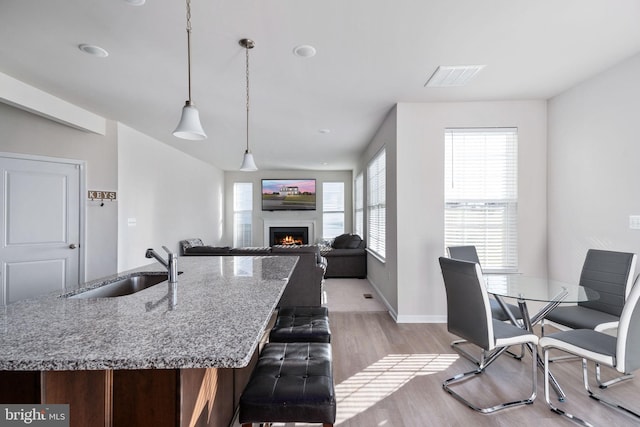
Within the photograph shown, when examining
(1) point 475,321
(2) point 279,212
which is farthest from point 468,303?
(2) point 279,212

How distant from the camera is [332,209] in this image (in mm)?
8836

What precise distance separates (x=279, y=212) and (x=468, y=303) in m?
7.09

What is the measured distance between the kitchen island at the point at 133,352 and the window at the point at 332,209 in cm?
732

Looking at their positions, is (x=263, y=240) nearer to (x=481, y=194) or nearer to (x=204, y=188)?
(x=204, y=188)

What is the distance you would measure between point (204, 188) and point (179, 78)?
15.3 ft

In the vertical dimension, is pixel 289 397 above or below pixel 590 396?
above

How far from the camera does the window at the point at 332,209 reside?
8789 mm

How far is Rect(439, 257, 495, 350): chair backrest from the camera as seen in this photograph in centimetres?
200

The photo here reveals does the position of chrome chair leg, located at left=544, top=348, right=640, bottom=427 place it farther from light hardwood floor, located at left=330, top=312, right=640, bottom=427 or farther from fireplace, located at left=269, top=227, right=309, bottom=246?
fireplace, located at left=269, top=227, right=309, bottom=246

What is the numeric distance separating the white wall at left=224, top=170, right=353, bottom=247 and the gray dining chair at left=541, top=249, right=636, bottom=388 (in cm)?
631

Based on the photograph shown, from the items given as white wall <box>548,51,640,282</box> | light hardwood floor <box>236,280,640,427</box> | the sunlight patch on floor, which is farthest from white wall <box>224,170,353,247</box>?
the sunlight patch on floor

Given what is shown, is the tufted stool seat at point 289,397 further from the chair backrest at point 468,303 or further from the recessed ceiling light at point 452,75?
the recessed ceiling light at point 452,75

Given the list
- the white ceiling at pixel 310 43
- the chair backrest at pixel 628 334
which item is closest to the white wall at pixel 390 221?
the white ceiling at pixel 310 43

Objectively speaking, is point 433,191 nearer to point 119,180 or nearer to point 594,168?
point 594,168
